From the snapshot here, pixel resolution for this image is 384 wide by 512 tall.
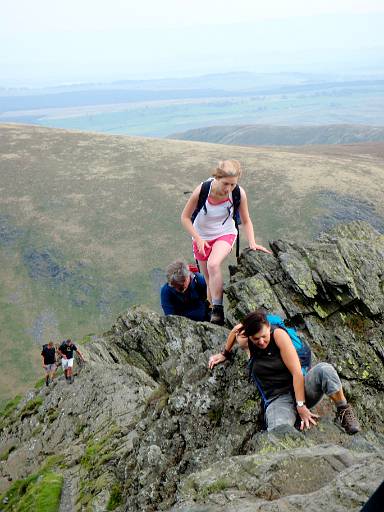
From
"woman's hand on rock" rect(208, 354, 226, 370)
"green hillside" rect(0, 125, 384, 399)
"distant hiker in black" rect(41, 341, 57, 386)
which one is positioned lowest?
"green hillside" rect(0, 125, 384, 399)

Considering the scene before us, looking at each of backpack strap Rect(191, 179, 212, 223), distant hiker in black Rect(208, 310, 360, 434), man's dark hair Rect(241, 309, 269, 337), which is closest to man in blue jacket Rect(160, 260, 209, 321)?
backpack strap Rect(191, 179, 212, 223)

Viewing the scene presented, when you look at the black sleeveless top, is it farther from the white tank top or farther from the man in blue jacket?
the white tank top

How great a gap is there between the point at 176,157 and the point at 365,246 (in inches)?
5043

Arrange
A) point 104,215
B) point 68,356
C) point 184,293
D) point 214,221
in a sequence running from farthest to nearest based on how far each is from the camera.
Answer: point 104,215
point 68,356
point 184,293
point 214,221

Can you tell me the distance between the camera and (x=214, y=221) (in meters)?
15.0

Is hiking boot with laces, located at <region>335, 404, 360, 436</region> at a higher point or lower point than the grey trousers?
lower

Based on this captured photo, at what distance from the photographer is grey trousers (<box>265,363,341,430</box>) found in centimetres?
973

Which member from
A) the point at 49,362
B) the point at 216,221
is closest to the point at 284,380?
the point at 216,221

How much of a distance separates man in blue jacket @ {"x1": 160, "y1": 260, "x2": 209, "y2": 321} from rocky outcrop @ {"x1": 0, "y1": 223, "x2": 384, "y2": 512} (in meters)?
0.62

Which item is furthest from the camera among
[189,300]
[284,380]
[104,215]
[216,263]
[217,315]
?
[104,215]

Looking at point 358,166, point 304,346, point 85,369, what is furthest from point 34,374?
point 358,166

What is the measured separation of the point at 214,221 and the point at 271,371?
6.18 meters

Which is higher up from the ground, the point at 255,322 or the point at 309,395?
the point at 255,322

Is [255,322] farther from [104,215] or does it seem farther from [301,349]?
[104,215]
